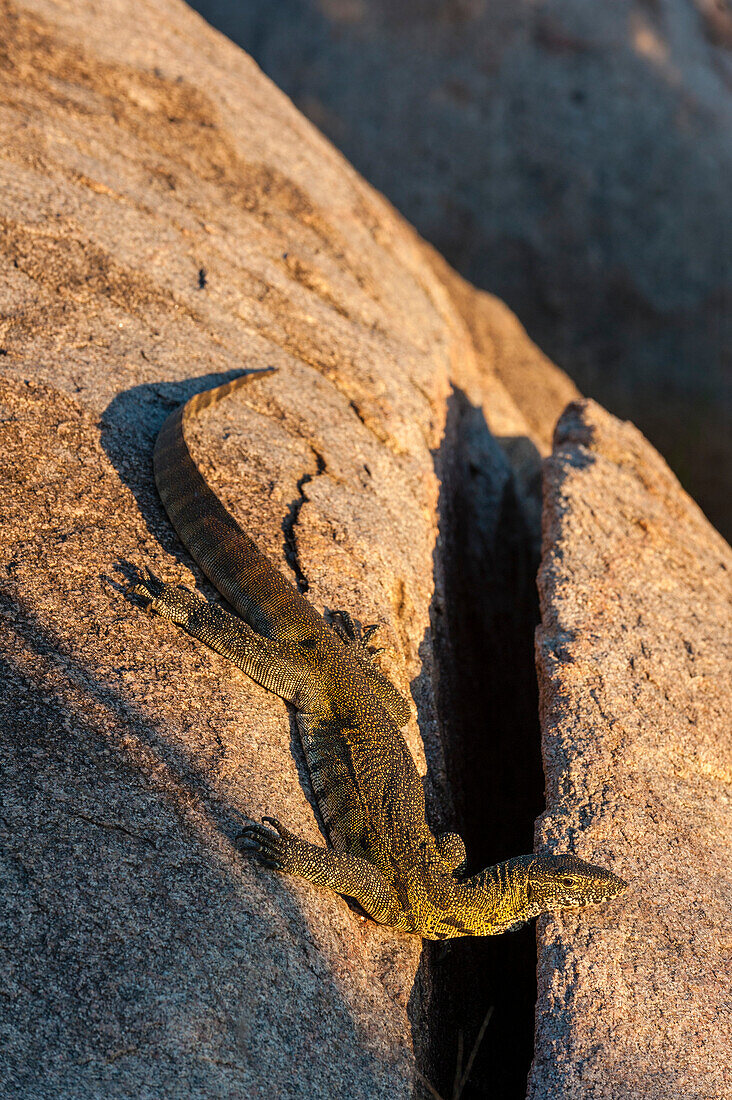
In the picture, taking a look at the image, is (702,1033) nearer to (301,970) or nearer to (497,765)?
(301,970)

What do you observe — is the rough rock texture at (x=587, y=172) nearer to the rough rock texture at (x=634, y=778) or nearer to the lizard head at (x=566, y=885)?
the rough rock texture at (x=634, y=778)

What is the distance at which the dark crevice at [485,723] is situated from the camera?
12.8 ft

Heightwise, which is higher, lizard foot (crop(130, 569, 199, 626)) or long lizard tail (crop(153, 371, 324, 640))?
long lizard tail (crop(153, 371, 324, 640))

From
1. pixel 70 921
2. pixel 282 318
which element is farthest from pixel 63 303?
pixel 70 921

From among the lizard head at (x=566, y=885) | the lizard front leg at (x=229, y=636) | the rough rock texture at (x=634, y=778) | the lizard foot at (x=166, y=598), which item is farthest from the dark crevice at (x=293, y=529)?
the lizard head at (x=566, y=885)

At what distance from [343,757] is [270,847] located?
67 centimetres

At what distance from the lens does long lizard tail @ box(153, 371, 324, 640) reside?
438 cm

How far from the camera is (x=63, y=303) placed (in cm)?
527

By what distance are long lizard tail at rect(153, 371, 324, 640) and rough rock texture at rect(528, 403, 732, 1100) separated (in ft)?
4.37

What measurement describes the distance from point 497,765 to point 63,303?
11.9 ft

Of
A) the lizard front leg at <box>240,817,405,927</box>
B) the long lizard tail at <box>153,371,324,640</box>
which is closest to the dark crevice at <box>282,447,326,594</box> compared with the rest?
the long lizard tail at <box>153,371,324,640</box>

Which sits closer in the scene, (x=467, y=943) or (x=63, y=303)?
(x=467, y=943)

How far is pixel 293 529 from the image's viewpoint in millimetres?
4859

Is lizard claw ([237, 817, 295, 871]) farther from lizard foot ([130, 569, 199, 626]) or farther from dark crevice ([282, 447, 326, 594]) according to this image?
dark crevice ([282, 447, 326, 594])
